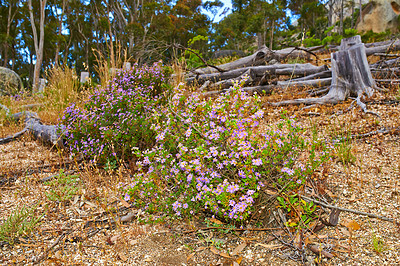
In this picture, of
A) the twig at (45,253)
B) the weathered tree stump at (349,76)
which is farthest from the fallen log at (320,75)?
the twig at (45,253)

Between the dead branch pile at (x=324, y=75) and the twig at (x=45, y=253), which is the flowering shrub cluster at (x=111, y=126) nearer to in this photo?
the twig at (x=45, y=253)

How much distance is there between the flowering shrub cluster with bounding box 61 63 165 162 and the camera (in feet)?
9.50

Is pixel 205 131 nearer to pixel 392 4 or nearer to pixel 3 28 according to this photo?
pixel 3 28

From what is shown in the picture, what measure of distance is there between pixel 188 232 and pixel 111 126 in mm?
1614

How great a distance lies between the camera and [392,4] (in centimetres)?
2184

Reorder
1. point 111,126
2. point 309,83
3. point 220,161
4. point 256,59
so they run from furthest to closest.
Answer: point 256,59, point 309,83, point 111,126, point 220,161

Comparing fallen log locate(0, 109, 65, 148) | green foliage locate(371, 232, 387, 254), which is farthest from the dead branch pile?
fallen log locate(0, 109, 65, 148)

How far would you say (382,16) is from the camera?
71.2 feet

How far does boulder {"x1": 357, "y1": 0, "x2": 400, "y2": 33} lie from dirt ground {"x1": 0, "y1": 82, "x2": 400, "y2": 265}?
2393cm

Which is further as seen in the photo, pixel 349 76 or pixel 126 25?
pixel 126 25

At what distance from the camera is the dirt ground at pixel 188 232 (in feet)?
5.74

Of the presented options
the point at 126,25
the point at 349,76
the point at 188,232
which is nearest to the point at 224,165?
the point at 188,232

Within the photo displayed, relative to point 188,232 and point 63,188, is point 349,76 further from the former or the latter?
point 63,188

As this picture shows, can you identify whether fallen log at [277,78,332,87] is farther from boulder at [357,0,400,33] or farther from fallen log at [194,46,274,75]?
boulder at [357,0,400,33]
